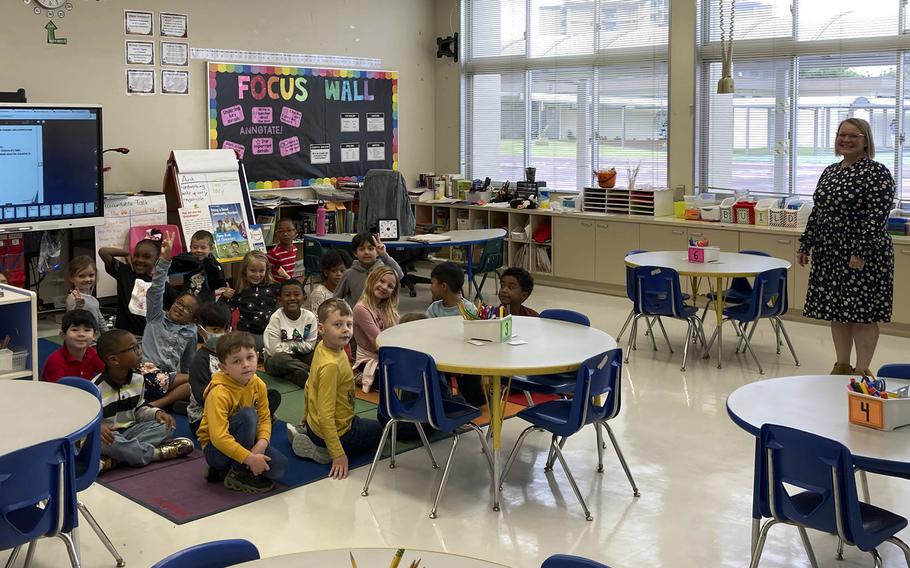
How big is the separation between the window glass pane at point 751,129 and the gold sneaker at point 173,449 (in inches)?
242

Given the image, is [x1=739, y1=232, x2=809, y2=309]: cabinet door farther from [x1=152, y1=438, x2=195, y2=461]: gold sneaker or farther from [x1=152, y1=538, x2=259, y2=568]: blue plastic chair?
[x1=152, y1=538, x2=259, y2=568]: blue plastic chair

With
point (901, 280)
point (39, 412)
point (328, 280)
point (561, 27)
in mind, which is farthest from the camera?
point (561, 27)

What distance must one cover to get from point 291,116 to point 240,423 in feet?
20.4

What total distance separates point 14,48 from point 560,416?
19.4ft

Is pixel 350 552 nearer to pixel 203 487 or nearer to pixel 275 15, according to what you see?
pixel 203 487

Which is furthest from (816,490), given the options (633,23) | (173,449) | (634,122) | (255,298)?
(633,23)

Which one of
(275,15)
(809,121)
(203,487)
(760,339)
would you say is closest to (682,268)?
(760,339)

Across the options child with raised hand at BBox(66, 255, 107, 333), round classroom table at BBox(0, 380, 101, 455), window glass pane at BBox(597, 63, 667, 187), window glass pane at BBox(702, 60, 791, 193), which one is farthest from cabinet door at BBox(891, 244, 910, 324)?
round classroom table at BBox(0, 380, 101, 455)

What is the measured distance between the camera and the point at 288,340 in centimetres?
661

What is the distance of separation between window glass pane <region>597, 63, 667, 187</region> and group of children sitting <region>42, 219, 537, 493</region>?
3795 mm

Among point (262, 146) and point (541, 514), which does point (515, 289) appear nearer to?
point (541, 514)

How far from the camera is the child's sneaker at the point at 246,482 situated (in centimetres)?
457

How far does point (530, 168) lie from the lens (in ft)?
34.7

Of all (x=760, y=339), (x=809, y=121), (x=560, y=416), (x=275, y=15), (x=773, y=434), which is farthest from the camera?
(x=275, y=15)
